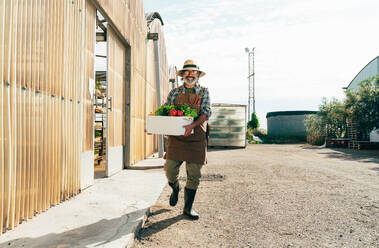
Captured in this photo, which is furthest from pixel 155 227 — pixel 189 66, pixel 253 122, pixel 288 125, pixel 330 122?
pixel 253 122

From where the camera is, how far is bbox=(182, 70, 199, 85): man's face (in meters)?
4.19

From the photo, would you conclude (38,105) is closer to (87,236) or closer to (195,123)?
(87,236)

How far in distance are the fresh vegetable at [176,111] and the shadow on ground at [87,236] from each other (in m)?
1.32

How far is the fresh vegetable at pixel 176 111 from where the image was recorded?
381 cm

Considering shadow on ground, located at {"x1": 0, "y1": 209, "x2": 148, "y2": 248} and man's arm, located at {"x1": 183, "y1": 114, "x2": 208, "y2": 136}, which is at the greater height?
man's arm, located at {"x1": 183, "y1": 114, "x2": 208, "y2": 136}

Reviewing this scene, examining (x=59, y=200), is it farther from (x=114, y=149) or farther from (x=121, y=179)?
(x=114, y=149)

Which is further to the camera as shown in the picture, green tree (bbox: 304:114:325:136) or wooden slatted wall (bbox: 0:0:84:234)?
green tree (bbox: 304:114:325:136)

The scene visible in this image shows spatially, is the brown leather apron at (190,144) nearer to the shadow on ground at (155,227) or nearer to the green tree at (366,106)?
the shadow on ground at (155,227)

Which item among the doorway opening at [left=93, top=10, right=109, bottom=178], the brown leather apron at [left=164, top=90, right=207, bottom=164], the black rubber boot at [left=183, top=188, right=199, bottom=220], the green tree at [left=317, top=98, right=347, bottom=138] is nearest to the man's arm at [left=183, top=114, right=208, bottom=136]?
the brown leather apron at [left=164, top=90, right=207, bottom=164]

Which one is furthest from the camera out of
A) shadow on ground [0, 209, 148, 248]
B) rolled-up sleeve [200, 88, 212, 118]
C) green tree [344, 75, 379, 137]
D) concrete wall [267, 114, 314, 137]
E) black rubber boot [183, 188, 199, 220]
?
concrete wall [267, 114, 314, 137]

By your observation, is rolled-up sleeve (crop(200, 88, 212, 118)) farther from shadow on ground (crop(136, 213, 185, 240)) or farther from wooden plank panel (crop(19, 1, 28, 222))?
wooden plank panel (crop(19, 1, 28, 222))

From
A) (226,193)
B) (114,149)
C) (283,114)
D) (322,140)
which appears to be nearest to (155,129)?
(226,193)

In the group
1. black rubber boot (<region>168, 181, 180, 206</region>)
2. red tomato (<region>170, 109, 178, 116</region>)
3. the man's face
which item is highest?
the man's face

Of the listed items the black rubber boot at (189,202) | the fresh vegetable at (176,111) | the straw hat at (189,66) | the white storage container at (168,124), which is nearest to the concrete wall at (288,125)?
the straw hat at (189,66)
